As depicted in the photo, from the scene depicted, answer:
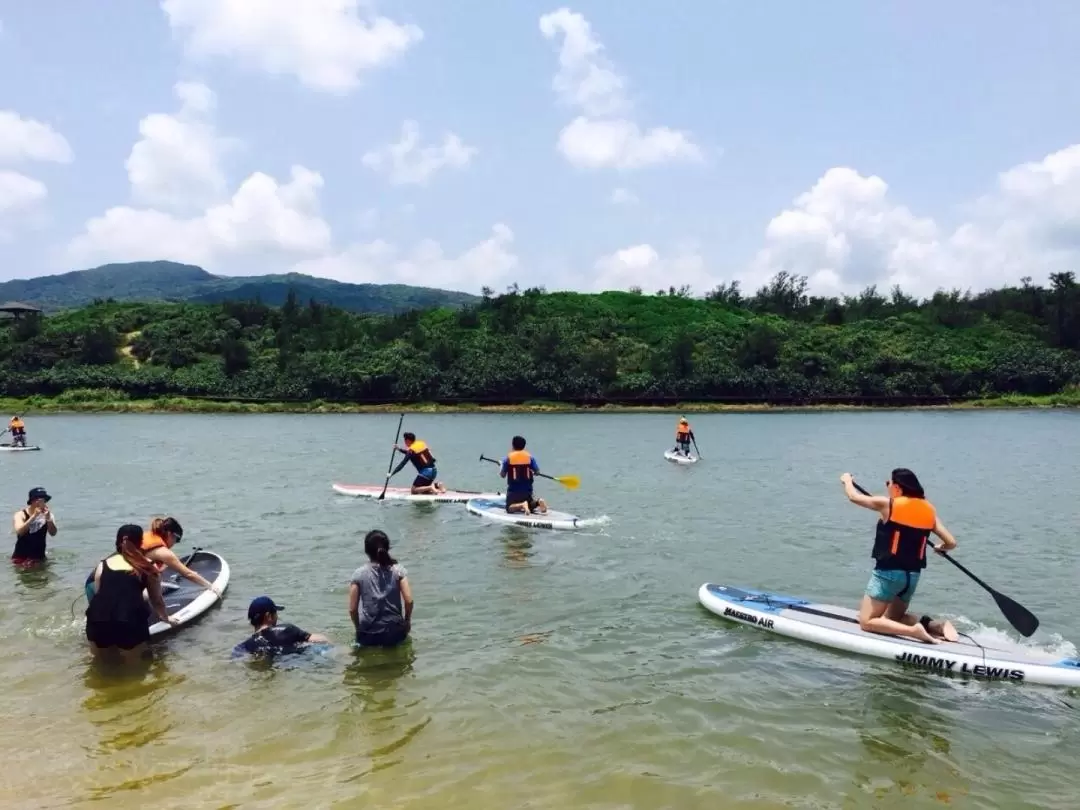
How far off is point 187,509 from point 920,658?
17.1m

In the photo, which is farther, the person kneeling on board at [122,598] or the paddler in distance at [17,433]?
the paddler in distance at [17,433]

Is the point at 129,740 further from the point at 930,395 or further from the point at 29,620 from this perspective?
the point at 930,395

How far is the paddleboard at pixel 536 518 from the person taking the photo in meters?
16.8

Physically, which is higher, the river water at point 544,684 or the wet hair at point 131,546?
the wet hair at point 131,546

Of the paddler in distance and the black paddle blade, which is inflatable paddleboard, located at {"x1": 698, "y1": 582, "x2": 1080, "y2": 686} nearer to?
the black paddle blade

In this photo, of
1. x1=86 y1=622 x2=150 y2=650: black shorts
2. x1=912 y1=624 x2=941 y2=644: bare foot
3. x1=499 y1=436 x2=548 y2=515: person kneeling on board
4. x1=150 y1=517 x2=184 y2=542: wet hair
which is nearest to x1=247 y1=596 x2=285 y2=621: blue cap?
x1=86 y1=622 x2=150 y2=650: black shorts

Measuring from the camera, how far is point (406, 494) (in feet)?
68.9

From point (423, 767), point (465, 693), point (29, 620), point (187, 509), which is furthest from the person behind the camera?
point (187, 509)

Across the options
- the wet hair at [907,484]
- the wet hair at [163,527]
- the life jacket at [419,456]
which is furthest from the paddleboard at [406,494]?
the wet hair at [907,484]

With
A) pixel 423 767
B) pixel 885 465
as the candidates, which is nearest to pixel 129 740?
pixel 423 767

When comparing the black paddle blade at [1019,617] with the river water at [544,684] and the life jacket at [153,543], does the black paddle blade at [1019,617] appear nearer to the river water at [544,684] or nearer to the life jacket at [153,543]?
the river water at [544,684]

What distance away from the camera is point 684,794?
6.19 meters

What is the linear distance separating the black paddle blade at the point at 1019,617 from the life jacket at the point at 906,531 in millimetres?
1524

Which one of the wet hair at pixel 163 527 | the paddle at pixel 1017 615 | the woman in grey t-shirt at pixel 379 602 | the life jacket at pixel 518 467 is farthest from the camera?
the life jacket at pixel 518 467
